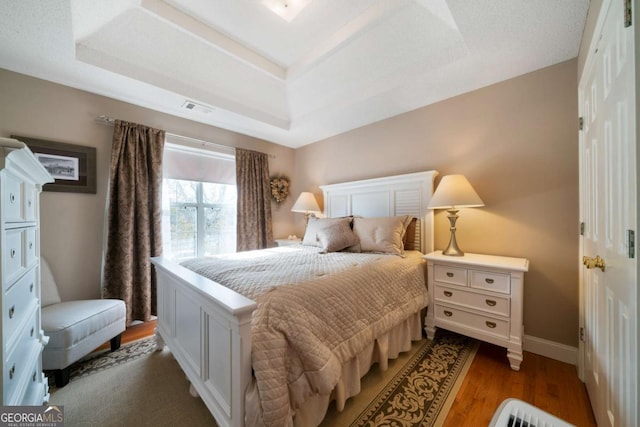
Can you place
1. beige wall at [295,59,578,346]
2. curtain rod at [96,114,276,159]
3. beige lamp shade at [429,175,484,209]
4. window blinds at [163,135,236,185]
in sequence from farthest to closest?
window blinds at [163,135,236,185] → curtain rod at [96,114,276,159] → beige lamp shade at [429,175,484,209] → beige wall at [295,59,578,346]

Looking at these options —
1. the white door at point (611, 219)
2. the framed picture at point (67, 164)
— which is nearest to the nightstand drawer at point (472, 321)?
the white door at point (611, 219)

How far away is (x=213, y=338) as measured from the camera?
1.17 metres

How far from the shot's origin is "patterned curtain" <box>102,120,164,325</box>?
2357mm

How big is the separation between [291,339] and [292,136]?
304cm

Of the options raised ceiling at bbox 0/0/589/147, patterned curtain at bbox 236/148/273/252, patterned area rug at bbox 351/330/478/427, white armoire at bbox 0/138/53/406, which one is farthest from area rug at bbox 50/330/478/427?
raised ceiling at bbox 0/0/589/147

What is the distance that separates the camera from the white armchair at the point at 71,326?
5.11 feet

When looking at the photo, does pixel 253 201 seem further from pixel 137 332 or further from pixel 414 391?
pixel 414 391

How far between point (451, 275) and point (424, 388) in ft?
2.87

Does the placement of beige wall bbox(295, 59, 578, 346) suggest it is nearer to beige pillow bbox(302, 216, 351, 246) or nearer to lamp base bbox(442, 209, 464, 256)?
lamp base bbox(442, 209, 464, 256)

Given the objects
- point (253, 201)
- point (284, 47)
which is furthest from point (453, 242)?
point (253, 201)

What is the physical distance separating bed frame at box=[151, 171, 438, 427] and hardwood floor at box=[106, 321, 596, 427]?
1.08 metres

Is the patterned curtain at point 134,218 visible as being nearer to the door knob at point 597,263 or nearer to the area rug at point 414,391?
the area rug at point 414,391

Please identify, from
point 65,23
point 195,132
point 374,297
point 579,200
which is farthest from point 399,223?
point 65,23

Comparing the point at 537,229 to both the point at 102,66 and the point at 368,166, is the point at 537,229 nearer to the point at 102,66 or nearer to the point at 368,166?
the point at 368,166
